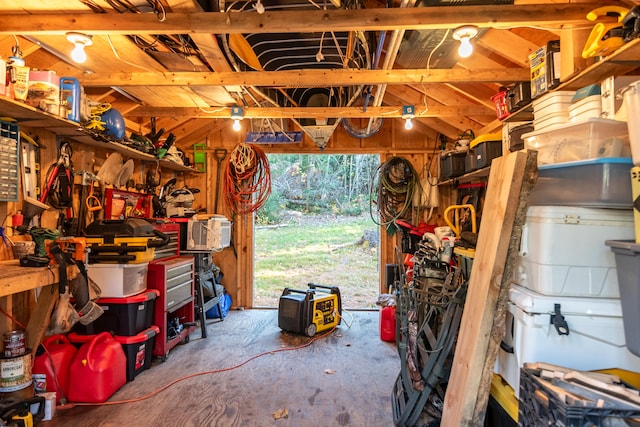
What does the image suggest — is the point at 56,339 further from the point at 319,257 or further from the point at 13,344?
the point at 319,257

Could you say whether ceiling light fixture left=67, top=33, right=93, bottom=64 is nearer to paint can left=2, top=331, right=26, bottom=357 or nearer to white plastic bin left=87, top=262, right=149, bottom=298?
white plastic bin left=87, top=262, right=149, bottom=298

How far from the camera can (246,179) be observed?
16.6 feet

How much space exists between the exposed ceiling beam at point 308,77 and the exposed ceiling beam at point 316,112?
76 centimetres

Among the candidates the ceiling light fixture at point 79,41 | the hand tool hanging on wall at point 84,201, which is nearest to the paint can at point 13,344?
the hand tool hanging on wall at point 84,201

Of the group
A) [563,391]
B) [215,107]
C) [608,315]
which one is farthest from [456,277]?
[215,107]

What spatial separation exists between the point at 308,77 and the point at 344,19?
823mm

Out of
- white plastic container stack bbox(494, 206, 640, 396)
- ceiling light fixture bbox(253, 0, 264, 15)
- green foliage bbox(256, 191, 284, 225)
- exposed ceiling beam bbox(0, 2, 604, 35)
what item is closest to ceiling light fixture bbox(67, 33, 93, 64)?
exposed ceiling beam bbox(0, 2, 604, 35)

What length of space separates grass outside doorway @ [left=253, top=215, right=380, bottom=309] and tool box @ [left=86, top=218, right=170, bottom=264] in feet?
11.4

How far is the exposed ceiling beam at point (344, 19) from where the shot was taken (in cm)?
190

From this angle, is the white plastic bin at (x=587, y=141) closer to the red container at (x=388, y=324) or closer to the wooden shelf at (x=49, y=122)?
the red container at (x=388, y=324)

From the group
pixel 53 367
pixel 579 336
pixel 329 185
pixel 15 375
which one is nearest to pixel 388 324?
pixel 579 336

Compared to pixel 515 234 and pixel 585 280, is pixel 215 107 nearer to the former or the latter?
pixel 515 234

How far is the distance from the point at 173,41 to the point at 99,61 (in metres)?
0.77

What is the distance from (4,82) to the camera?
6.55 ft
